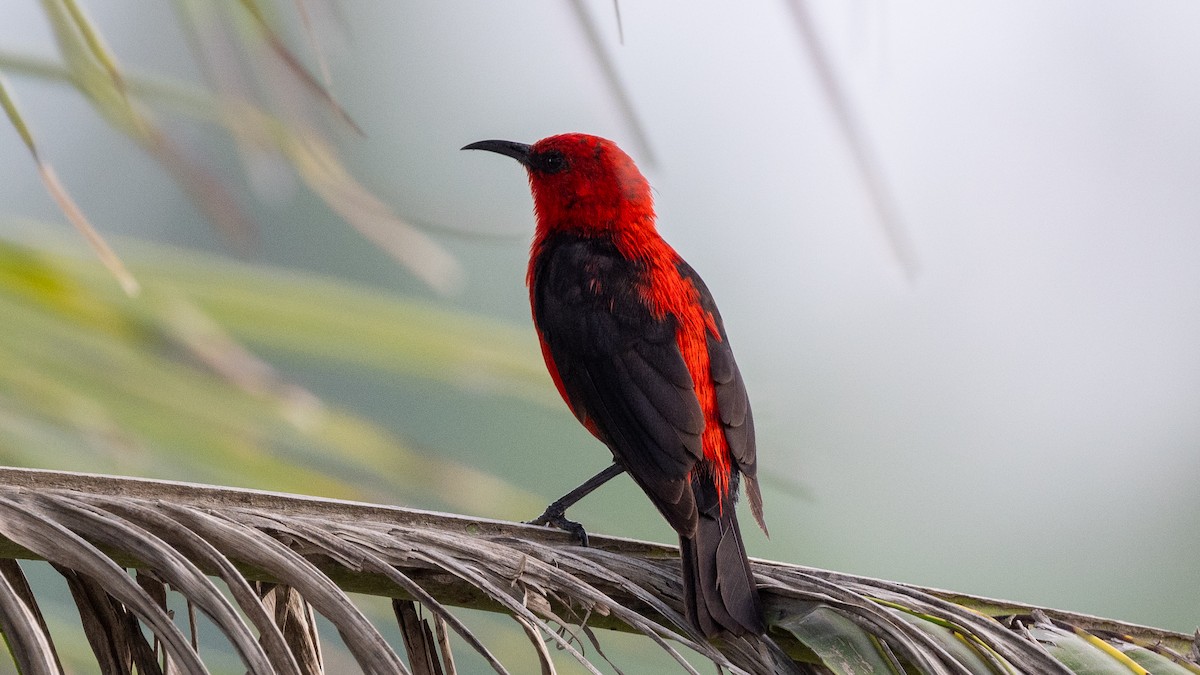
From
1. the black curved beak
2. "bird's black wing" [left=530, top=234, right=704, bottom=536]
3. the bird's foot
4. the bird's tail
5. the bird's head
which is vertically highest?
the black curved beak

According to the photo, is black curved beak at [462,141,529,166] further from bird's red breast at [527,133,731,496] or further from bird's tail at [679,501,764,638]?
bird's tail at [679,501,764,638]

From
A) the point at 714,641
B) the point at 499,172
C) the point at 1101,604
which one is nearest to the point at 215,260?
the point at 714,641

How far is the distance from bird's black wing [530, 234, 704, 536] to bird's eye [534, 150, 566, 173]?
35 cm

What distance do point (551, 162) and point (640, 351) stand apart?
33.3 inches

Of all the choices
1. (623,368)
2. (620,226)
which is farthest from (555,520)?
(620,226)

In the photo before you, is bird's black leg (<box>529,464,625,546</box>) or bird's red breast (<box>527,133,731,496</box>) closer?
bird's red breast (<box>527,133,731,496</box>)

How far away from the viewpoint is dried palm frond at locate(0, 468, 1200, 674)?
1175mm

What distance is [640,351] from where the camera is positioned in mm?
2488

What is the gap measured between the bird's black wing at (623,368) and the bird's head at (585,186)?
0.18m

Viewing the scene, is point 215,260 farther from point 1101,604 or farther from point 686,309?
point 1101,604

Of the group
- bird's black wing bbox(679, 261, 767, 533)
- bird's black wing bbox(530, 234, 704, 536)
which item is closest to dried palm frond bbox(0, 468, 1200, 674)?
bird's black wing bbox(530, 234, 704, 536)

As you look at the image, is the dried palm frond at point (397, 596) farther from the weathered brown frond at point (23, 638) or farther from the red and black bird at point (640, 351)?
the red and black bird at point (640, 351)

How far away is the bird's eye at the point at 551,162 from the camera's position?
10.2 feet

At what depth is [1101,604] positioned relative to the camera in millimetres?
17031
